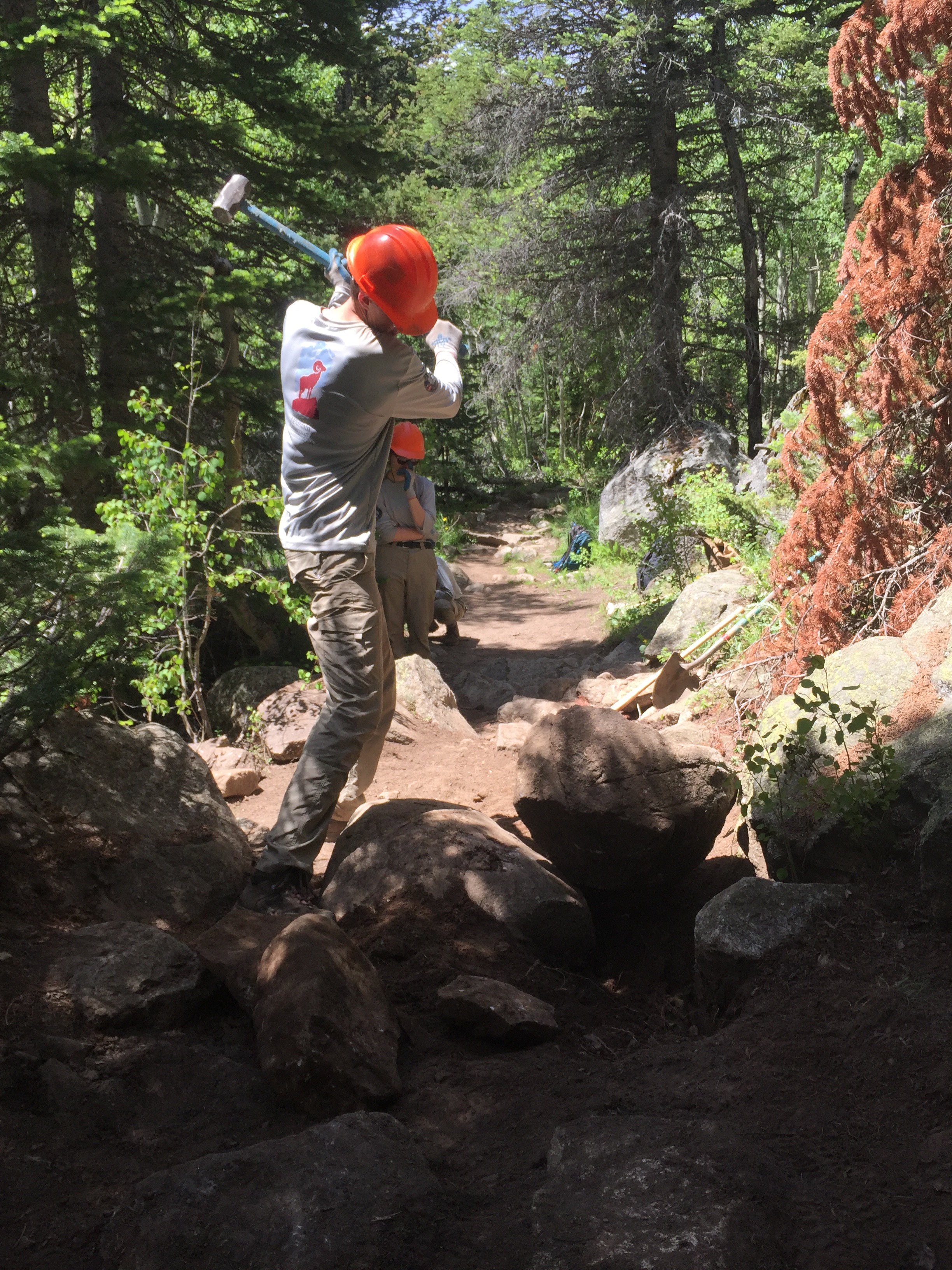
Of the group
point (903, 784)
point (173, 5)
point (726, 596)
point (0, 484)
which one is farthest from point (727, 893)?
point (173, 5)

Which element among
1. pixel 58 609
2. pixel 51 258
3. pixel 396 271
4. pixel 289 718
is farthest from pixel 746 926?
pixel 51 258

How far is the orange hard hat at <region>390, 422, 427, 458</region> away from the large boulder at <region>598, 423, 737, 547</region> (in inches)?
277

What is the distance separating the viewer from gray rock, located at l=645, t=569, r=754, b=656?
809cm

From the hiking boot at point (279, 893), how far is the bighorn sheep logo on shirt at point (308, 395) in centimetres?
173

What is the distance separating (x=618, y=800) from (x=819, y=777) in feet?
2.68

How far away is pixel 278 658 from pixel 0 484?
191 inches

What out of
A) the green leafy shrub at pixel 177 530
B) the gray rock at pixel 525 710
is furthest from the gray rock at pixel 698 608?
the green leafy shrub at pixel 177 530

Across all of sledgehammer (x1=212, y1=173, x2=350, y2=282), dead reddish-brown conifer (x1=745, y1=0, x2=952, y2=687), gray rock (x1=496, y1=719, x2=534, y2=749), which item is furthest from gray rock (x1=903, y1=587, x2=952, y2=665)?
sledgehammer (x1=212, y1=173, x2=350, y2=282)

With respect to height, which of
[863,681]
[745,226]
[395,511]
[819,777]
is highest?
[745,226]

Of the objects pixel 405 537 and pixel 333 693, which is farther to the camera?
pixel 405 537

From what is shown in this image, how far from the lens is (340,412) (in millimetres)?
3762

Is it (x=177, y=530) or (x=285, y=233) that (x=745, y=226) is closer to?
(x=285, y=233)

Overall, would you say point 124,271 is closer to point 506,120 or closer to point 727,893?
point 727,893

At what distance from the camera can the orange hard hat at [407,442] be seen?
6.86 metres
